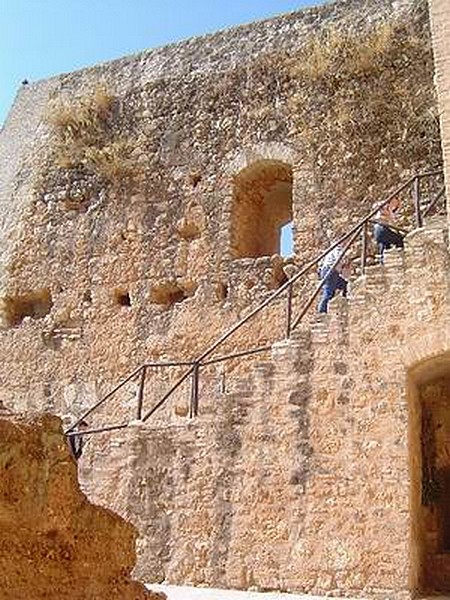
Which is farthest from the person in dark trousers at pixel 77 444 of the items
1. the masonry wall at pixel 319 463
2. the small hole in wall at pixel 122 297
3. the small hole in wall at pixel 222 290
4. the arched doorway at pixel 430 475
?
the arched doorway at pixel 430 475

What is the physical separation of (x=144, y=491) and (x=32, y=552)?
18.5 ft

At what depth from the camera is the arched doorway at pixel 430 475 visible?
8453 mm

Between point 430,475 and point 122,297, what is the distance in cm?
608

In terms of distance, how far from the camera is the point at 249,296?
41.1ft

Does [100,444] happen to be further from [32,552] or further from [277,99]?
[32,552]

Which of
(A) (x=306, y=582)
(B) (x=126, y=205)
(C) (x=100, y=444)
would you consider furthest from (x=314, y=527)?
(B) (x=126, y=205)

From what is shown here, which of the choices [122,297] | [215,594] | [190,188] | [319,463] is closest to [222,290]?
Answer: [122,297]

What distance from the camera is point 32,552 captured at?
3.39 metres

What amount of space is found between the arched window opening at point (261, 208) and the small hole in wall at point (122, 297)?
194 centimetres

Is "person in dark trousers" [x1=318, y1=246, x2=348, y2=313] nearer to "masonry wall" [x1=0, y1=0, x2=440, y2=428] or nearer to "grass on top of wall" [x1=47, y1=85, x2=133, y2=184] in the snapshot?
"masonry wall" [x1=0, y1=0, x2=440, y2=428]

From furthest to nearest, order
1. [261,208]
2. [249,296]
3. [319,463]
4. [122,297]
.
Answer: [261,208]
[122,297]
[249,296]
[319,463]

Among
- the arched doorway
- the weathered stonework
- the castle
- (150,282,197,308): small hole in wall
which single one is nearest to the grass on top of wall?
the castle

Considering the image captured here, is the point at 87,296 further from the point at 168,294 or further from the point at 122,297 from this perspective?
the point at 168,294

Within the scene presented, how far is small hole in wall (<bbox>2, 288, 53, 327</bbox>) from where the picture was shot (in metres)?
14.3
